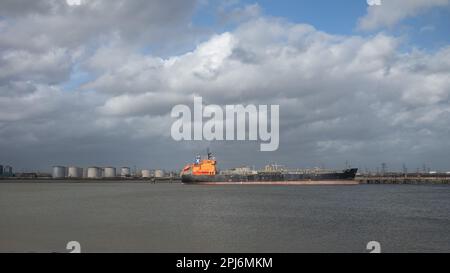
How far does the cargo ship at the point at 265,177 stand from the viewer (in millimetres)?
96438

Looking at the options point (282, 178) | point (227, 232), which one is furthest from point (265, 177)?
point (227, 232)

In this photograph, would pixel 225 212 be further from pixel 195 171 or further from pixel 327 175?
pixel 195 171

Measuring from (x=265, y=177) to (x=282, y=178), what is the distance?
15.9ft

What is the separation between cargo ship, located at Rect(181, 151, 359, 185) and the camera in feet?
316

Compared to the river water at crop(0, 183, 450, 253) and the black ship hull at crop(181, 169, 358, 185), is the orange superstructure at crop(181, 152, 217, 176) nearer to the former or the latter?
the black ship hull at crop(181, 169, 358, 185)

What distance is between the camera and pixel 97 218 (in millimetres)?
32250

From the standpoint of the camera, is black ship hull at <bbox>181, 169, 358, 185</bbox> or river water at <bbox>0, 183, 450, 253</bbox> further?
black ship hull at <bbox>181, 169, 358, 185</bbox>

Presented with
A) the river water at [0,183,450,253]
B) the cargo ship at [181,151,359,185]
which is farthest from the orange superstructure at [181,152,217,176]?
the river water at [0,183,450,253]

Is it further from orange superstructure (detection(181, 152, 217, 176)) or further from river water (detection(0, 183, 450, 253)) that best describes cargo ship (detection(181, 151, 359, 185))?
river water (detection(0, 183, 450, 253))

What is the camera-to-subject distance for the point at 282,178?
99562mm

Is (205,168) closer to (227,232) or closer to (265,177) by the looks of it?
(265,177)
